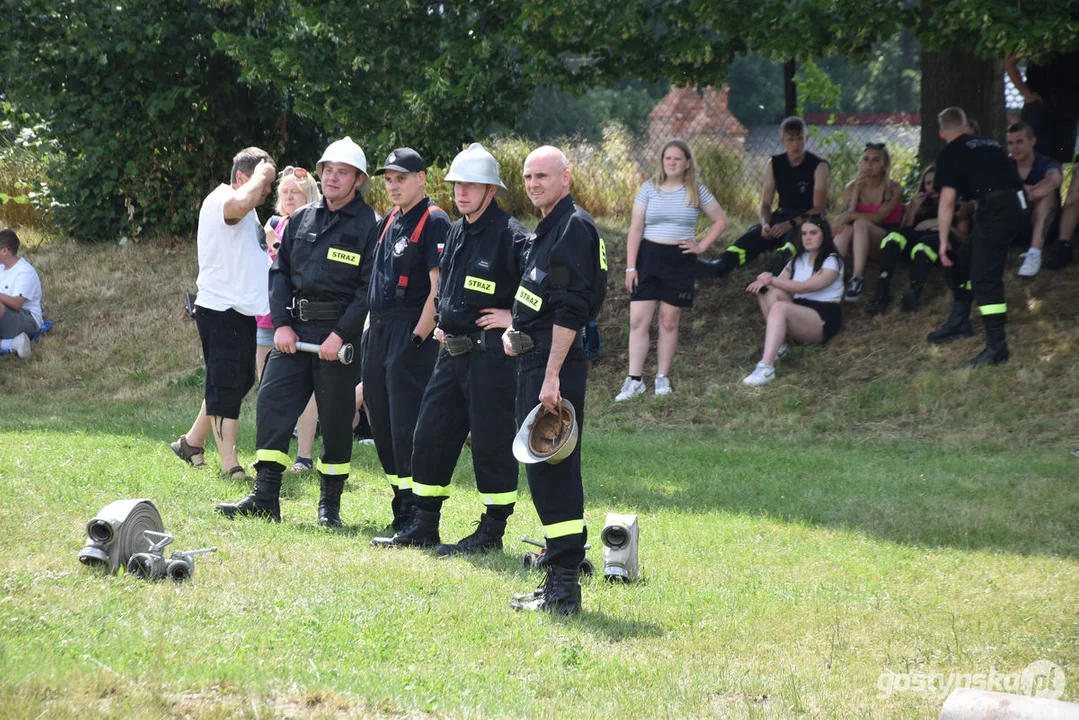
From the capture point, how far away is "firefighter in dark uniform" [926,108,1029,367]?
11719mm

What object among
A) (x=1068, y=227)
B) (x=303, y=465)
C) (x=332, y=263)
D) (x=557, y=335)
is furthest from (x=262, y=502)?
(x=1068, y=227)

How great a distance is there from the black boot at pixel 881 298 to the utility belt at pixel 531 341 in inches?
317

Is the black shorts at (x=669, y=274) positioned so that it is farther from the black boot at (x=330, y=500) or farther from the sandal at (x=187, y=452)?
the black boot at (x=330, y=500)

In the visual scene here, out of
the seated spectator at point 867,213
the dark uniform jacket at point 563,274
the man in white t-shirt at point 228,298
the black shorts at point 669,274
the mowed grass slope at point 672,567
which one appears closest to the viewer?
the mowed grass slope at point 672,567

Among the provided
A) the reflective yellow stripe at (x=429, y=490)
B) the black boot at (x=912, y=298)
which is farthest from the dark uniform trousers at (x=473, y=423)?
the black boot at (x=912, y=298)

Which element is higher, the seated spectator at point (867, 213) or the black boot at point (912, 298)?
the seated spectator at point (867, 213)

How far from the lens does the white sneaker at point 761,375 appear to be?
41.9ft

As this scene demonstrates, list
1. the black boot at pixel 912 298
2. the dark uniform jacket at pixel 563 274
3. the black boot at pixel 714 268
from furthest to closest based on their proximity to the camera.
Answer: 1. the black boot at pixel 714 268
2. the black boot at pixel 912 298
3. the dark uniform jacket at pixel 563 274

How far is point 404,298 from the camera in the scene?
294 inches

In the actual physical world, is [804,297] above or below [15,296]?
above

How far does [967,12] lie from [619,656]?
8.21 metres

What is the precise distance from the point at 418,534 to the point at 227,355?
98.7 inches

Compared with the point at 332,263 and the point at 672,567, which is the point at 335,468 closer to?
the point at 332,263

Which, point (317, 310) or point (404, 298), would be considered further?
point (317, 310)
